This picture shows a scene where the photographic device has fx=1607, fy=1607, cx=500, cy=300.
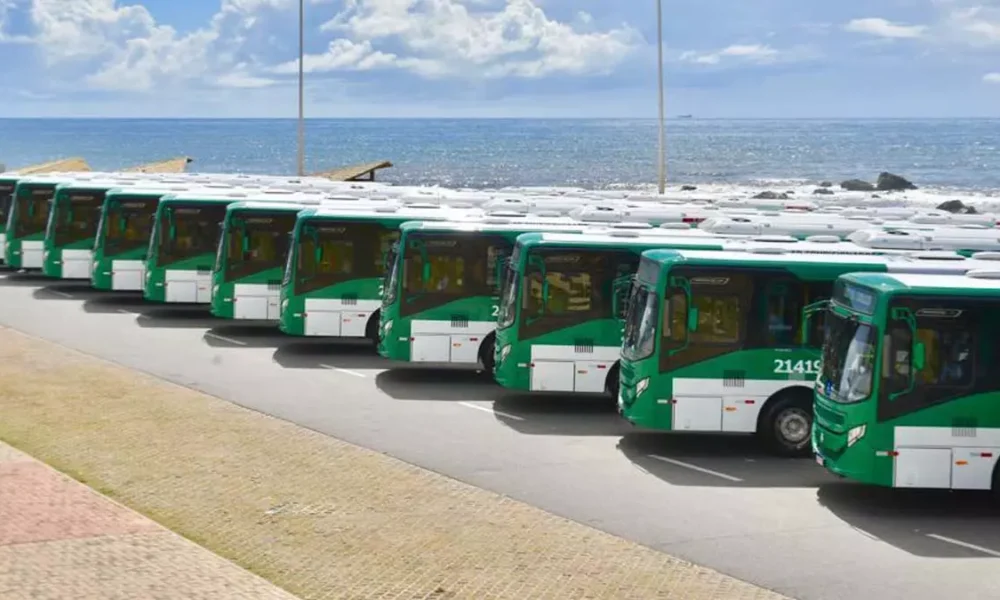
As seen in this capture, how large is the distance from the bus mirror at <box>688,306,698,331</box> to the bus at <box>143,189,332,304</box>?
15814 millimetres

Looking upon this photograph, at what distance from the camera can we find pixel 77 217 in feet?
137

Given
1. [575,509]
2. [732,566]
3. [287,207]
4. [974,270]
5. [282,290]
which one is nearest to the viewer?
[732,566]

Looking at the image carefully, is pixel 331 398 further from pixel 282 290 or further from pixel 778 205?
pixel 778 205

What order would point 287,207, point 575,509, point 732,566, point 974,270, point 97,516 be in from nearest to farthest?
point 732,566 → point 97,516 → point 575,509 → point 974,270 → point 287,207

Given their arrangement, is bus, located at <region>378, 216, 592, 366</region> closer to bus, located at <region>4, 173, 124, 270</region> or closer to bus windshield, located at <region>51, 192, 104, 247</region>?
bus windshield, located at <region>51, 192, 104, 247</region>

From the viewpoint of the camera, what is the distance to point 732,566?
51.7 feet

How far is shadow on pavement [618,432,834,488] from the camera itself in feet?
66.0

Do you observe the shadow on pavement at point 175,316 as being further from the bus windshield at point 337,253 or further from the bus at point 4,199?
the bus at point 4,199

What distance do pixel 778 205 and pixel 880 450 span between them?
19.1 meters

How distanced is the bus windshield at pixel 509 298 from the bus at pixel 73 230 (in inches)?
754

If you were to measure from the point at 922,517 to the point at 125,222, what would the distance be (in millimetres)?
25094

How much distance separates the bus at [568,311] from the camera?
968 inches

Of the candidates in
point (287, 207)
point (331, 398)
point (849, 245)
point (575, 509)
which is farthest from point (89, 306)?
point (575, 509)

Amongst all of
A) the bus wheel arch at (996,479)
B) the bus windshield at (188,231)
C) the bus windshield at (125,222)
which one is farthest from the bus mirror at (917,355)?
the bus windshield at (125,222)
